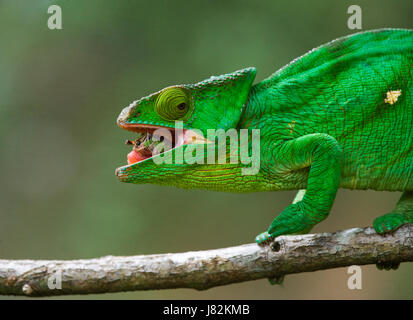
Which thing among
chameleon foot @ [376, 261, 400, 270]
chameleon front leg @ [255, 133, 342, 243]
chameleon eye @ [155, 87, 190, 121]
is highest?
chameleon eye @ [155, 87, 190, 121]

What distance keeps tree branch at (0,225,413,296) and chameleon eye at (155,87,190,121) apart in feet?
2.19

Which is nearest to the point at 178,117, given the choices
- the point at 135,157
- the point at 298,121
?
the point at 135,157

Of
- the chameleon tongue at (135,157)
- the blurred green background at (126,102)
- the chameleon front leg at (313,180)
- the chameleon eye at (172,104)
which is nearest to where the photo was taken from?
the chameleon front leg at (313,180)

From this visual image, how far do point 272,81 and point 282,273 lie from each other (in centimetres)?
97

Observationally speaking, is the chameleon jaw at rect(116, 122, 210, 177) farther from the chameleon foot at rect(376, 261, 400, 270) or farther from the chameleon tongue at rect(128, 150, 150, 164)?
the chameleon foot at rect(376, 261, 400, 270)

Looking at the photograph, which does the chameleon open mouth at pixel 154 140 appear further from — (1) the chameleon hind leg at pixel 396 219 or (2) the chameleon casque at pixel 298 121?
(1) the chameleon hind leg at pixel 396 219

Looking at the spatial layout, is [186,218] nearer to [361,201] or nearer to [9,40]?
[361,201]

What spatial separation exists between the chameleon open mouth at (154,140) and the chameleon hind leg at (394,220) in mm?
955


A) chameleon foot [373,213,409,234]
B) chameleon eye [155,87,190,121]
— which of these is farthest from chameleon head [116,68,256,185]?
chameleon foot [373,213,409,234]

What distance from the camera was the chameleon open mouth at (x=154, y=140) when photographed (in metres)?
2.19

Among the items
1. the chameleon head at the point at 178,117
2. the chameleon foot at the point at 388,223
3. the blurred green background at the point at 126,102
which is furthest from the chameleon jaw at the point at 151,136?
the blurred green background at the point at 126,102

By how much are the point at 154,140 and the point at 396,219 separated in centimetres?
120

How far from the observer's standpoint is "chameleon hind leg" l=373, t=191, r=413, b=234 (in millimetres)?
2068

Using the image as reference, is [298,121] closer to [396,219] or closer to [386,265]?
[396,219]
